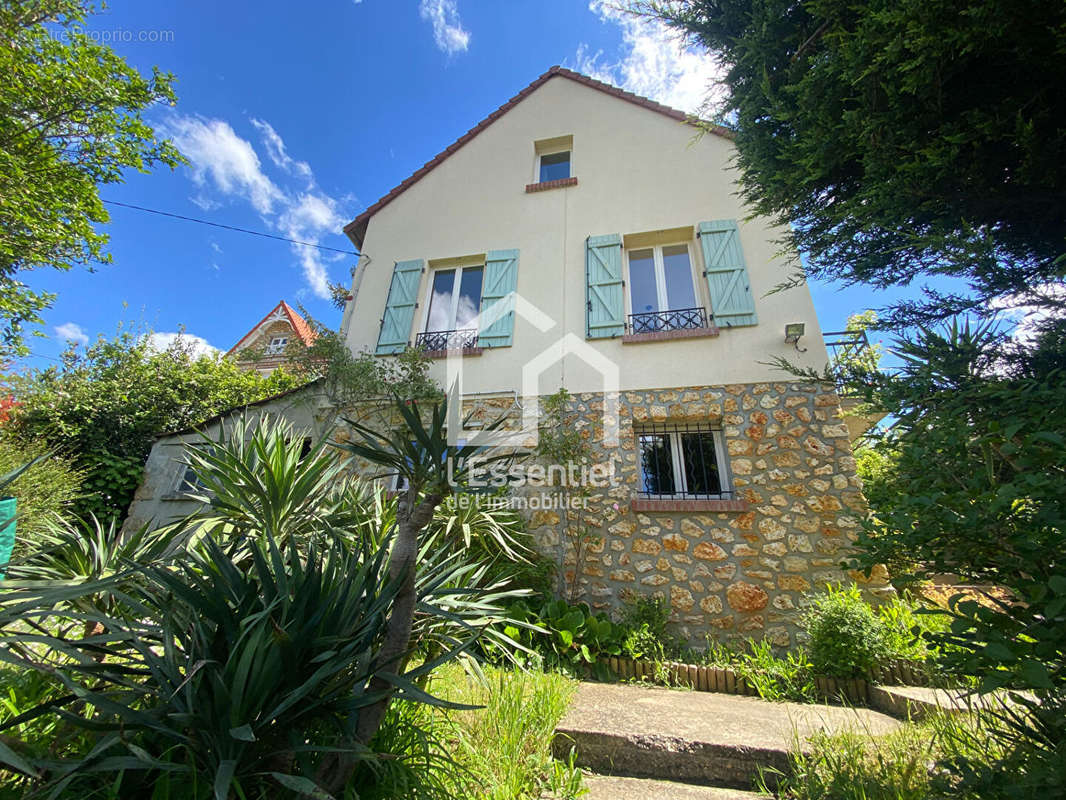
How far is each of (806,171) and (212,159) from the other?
10581 mm

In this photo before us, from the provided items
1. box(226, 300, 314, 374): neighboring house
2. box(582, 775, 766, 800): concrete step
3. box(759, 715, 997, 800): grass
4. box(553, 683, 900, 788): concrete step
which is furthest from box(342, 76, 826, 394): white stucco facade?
box(226, 300, 314, 374): neighboring house

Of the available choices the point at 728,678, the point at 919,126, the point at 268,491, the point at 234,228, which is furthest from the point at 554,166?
the point at 728,678

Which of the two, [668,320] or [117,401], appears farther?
[117,401]

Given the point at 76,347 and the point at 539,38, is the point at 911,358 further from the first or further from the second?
the point at 76,347

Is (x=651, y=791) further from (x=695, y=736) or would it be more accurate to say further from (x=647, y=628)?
(x=647, y=628)

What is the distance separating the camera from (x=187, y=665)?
1200 millimetres

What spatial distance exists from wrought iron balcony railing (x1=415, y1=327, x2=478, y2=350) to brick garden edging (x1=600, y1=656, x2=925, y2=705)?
167 inches

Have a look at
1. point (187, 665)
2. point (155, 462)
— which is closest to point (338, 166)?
point (155, 462)

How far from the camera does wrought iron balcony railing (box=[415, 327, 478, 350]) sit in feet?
19.1

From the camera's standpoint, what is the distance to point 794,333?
4609 millimetres

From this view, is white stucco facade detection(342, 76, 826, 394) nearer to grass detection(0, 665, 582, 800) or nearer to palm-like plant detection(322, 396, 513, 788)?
grass detection(0, 665, 582, 800)

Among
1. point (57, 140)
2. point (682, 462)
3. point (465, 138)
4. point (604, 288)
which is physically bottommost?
point (682, 462)

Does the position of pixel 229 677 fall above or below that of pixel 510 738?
above

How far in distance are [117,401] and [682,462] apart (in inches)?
383
